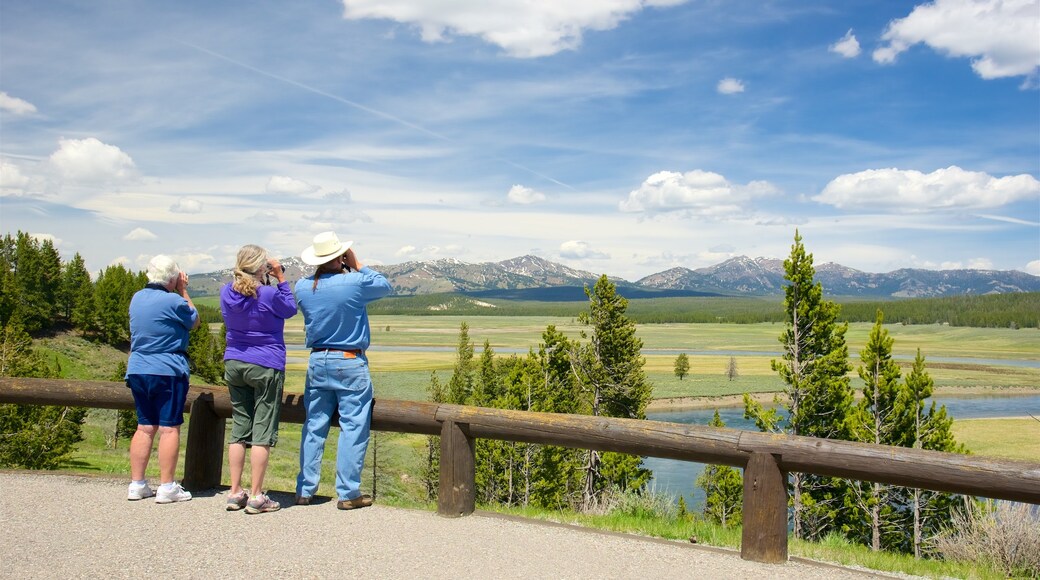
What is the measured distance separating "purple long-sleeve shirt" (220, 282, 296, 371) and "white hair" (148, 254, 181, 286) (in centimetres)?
58

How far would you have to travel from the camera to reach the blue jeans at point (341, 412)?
6.48 meters

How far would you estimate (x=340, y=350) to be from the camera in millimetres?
6492

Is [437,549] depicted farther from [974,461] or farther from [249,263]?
[974,461]

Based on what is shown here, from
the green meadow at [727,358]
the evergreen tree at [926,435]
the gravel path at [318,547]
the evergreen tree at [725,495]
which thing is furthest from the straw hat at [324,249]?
the green meadow at [727,358]

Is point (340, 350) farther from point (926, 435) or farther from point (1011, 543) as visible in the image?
point (926, 435)

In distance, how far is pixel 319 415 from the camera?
6676 mm

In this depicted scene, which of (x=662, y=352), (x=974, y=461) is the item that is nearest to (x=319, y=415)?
(x=974, y=461)

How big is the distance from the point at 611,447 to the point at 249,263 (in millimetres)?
3396

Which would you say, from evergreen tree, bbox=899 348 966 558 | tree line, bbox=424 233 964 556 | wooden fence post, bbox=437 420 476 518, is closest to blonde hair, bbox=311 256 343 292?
wooden fence post, bbox=437 420 476 518

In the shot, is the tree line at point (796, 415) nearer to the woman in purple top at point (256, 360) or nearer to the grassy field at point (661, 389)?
the grassy field at point (661, 389)

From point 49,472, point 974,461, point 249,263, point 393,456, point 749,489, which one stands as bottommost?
point 393,456

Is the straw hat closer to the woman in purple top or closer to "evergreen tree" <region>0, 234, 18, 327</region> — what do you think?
the woman in purple top

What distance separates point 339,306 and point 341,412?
0.99 m

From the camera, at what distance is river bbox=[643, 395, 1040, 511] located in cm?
3922
